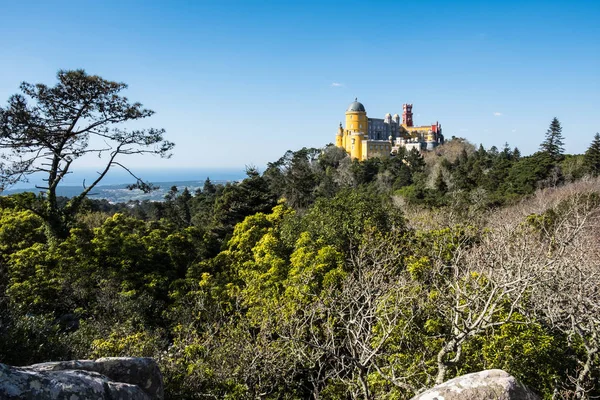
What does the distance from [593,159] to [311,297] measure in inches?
1182

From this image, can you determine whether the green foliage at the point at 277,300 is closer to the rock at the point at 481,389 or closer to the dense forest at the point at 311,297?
the dense forest at the point at 311,297

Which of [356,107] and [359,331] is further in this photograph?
[356,107]

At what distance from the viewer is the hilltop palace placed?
58500mm

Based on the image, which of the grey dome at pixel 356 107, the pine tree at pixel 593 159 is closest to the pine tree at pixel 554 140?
the pine tree at pixel 593 159

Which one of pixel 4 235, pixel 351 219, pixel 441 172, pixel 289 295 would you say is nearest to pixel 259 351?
pixel 289 295

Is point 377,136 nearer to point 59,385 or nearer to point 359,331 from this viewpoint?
point 359,331

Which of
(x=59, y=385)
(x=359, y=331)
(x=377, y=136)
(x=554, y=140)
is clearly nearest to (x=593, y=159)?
(x=554, y=140)

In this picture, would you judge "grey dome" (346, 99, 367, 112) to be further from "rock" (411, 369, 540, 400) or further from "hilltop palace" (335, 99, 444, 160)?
"rock" (411, 369, 540, 400)

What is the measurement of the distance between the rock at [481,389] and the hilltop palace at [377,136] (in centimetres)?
5089

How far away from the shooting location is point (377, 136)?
72750 millimetres

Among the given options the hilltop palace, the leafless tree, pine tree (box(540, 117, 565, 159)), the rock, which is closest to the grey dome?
the hilltop palace

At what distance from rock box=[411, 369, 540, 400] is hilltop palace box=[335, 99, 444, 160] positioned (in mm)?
50888

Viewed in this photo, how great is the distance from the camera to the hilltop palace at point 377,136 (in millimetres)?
58500

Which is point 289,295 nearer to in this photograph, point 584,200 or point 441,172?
point 584,200
